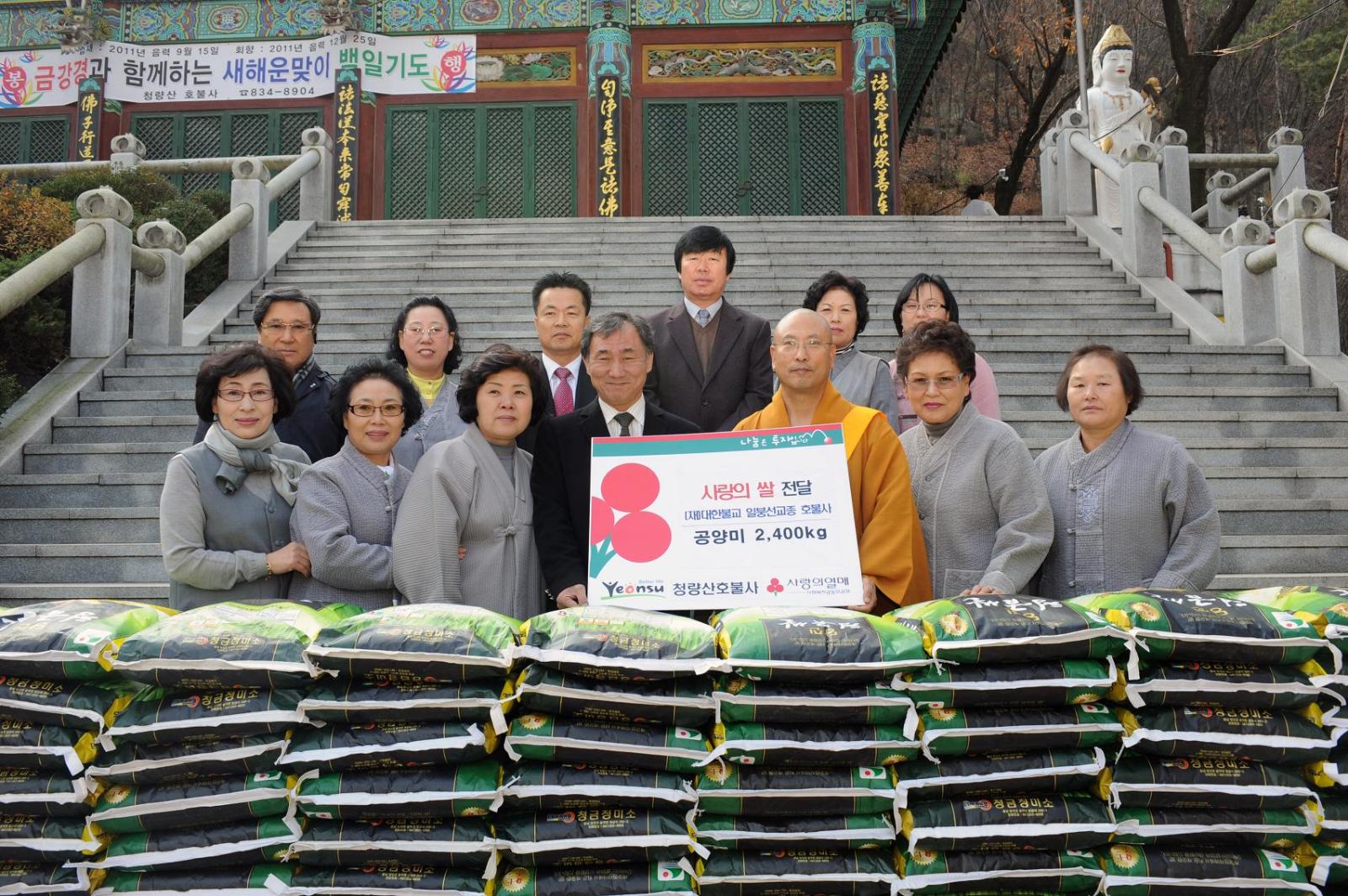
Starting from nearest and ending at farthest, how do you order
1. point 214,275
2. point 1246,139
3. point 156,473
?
point 156,473 → point 214,275 → point 1246,139

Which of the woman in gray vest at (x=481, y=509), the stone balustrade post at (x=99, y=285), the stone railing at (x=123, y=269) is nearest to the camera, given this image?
the woman in gray vest at (x=481, y=509)

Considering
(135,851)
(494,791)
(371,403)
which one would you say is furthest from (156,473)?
(494,791)

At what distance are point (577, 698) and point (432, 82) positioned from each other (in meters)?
13.4

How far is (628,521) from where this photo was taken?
3178 mm

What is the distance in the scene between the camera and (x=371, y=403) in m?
3.46

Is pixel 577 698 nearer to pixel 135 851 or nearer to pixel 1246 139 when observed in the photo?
pixel 135 851

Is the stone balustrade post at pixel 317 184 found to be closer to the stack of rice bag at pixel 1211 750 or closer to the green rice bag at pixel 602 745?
the green rice bag at pixel 602 745

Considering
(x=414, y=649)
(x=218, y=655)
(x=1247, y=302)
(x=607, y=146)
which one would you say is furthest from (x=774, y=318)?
(x=607, y=146)

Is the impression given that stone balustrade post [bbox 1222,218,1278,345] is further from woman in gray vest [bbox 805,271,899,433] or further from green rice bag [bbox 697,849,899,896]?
green rice bag [bbox 697,849,899,896]

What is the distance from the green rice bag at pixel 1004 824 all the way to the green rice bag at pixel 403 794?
1.02 meters

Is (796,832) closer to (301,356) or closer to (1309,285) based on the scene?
(301,356)

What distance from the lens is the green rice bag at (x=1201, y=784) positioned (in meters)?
2.61

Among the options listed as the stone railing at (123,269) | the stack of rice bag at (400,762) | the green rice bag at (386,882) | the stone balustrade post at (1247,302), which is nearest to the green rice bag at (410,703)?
the stack of rice bag at (400,762)

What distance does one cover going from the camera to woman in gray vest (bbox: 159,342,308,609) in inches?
128
